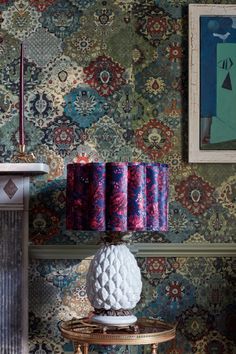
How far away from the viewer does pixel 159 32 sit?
3.49 metres

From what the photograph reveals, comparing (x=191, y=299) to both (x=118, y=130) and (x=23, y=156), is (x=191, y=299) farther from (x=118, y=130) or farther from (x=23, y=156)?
(x=23, y=156)

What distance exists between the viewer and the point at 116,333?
2930 millimetres

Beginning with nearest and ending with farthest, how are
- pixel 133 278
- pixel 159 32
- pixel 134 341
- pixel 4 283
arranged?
pixel 134 341 → pixel 133 278 → pixel 4 283 → pixel 159 32

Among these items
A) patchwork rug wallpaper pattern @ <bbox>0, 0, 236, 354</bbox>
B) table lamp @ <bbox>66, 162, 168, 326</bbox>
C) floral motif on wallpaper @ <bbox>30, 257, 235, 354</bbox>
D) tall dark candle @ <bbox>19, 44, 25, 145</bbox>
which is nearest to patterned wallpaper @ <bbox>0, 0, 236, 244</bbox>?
patchwork rug wallpaper pattern @ <bbox>0, 0, 236, 354</bbox>

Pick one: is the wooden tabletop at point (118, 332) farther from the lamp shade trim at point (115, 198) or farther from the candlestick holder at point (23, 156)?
the candlestick holder at point (23, 156)

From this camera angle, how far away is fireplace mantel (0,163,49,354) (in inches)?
129

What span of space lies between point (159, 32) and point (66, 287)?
130cm

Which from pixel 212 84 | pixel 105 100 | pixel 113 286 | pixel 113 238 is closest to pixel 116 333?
pixel 113 286

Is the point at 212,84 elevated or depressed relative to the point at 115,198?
elevated

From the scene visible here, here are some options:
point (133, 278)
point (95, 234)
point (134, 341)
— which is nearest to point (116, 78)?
point (95, 234)

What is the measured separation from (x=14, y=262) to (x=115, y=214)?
0.64 m

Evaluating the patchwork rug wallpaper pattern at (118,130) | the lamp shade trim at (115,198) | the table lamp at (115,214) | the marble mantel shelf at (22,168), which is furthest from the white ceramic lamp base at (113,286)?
the marble mantel shelf at (22,168)

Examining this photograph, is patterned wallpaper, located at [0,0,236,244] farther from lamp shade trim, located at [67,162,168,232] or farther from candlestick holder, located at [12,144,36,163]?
lamp shade trim, located at [67,162,168,232]

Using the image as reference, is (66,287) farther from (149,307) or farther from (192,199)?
(192,199)
